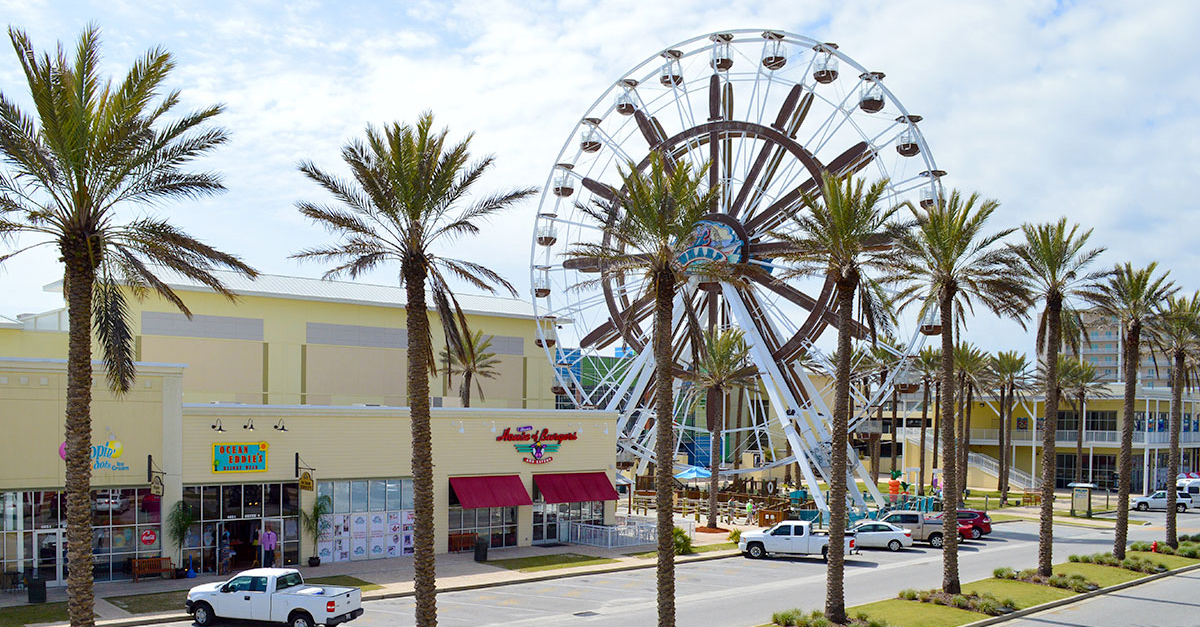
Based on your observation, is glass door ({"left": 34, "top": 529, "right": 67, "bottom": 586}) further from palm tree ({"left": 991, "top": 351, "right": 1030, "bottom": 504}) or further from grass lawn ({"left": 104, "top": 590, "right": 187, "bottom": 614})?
palm tree ({"left": 991, "top": 351, "right": 1030, "bottom": 504})

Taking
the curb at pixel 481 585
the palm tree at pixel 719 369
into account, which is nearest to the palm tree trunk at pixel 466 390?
the palm tree at pixel 719 369

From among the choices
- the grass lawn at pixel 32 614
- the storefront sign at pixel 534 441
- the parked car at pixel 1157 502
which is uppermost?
the storefront sign at pixel 534 441

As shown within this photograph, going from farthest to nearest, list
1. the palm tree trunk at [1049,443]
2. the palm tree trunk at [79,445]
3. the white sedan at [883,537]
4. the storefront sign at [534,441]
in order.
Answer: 1. the white sedan at [883,537]
2. the storefront sign at [534,441]
3. the palm tree trunk at [1049,443]
4. the palm tree trunk at [79,445]

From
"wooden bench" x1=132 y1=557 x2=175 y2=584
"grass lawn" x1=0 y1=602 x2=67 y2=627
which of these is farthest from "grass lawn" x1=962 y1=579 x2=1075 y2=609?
"grass lawn" x1=0 y1=602 x2=67 y2=627

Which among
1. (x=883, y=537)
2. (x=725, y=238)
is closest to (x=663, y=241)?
(x=883, y=537)

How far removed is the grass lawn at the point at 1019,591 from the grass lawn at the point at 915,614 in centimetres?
224

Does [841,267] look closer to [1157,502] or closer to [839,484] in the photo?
[839,484]

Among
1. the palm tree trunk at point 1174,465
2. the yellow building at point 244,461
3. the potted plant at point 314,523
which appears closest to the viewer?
the yellow building at point 244,461

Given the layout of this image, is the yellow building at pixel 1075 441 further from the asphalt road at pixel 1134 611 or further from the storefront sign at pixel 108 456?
the storefront sign at pixel 108 456

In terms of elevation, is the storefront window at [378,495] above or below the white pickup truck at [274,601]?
above

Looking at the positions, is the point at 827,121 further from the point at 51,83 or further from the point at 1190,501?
the point at 1190,501

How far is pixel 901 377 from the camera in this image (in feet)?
155

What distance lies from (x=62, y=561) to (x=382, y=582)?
28.3 feet

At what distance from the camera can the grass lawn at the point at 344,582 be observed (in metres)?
29.6
